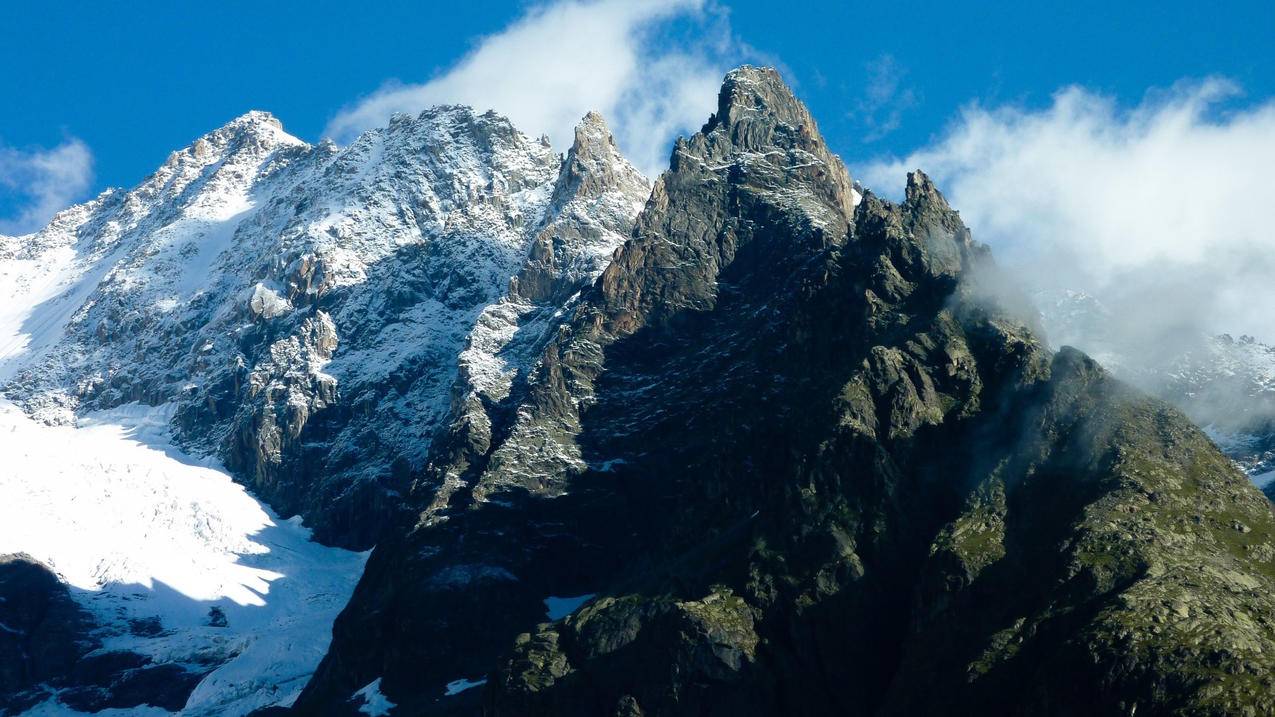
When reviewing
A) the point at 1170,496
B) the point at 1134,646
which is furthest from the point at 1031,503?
the point at 1134,646

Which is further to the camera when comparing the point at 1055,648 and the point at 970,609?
the point at 970,609

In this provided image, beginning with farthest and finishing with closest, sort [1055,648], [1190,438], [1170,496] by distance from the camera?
[1190,438] < [1170,496] < [1055,648]

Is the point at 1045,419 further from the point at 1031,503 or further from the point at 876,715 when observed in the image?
the point at 876,715

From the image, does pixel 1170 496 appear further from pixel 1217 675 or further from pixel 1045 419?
pixel 1217 675

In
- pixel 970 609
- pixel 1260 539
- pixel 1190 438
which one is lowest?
pixel 970 609

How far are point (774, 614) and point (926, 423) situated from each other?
32.0m

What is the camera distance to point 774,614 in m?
179

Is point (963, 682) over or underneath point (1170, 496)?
underneath

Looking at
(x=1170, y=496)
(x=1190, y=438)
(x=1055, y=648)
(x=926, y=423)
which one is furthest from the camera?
(x=926, y=423)

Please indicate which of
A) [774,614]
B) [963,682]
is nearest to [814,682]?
[774,614]

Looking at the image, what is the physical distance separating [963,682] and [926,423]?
5107 centimetres

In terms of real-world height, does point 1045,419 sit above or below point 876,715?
above

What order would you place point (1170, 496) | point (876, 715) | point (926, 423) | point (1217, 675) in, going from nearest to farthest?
point (1217, 675) → point (876, 715) → point (1170, 496) → point (926, 423)

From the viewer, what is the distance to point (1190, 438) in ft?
598
